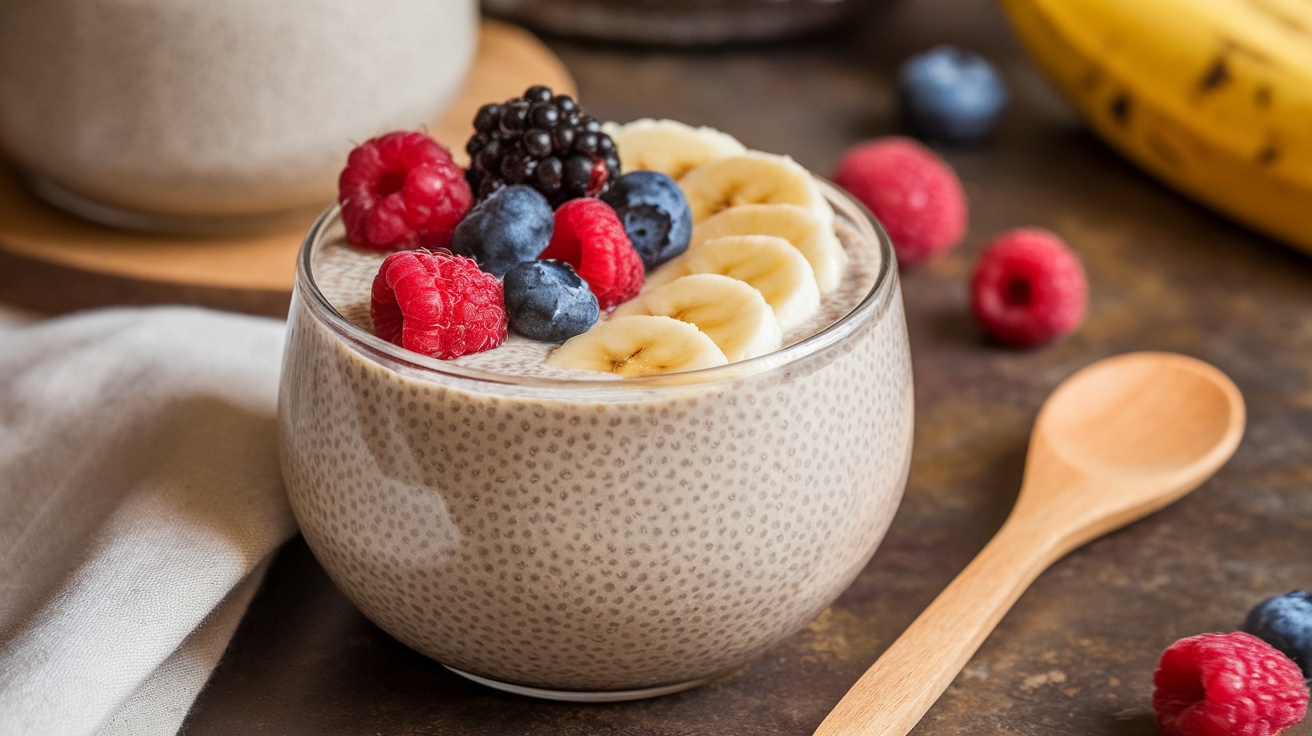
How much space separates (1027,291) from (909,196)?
0.19m

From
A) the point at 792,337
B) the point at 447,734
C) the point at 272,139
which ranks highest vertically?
the point at 792,337

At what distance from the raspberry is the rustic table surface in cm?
3

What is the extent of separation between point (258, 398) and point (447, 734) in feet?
1.11

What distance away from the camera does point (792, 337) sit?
2.48 feet

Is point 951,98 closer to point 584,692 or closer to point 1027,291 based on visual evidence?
point 1027,291

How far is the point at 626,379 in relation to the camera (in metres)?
0.67

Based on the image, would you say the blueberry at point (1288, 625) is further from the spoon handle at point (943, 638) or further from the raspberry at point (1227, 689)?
the spoon handle at point (943, 638)

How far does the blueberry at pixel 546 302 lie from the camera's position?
737mm

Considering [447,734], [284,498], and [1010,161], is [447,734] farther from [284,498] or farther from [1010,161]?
[1010,161]

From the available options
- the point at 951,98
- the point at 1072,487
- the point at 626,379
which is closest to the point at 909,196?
the point at 951,98

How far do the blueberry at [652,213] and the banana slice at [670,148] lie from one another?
0.28 feet

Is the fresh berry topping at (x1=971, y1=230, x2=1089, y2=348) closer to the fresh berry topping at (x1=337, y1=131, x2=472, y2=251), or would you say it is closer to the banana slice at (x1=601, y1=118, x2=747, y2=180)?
the banana slice at (x1=601, y1=118, x2=747, y2=180)

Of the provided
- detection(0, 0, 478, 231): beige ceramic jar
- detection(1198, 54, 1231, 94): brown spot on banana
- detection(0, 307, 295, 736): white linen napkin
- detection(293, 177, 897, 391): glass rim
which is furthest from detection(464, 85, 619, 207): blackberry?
detection(1198, 54, 1231, 94): brown spot on banana

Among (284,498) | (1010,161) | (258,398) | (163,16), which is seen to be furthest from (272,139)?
(1010,161)
